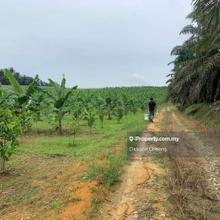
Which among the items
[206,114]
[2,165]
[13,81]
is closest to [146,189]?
[2,165]

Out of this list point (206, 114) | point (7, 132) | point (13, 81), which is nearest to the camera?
point (7, 132)

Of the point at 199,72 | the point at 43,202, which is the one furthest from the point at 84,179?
the point at 199,72

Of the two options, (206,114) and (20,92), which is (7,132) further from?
(206,114)

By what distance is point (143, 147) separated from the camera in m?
13.3

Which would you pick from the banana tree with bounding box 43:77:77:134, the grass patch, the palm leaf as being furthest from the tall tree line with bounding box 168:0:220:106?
the palm leaf

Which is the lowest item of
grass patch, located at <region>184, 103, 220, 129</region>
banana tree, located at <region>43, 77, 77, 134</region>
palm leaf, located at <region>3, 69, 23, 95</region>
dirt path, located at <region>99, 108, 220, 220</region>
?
dirt path, located at <region>99, 108, 220, 220</region>

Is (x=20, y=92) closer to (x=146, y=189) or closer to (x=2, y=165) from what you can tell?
(x=2, y=165)

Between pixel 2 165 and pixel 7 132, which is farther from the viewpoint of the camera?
pixel 2 165

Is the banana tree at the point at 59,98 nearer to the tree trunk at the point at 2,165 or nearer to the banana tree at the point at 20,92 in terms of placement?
the banana tree at the point at 20,92

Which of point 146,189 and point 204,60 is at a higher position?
point 204,60

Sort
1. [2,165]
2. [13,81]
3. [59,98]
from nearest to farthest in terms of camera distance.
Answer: [2,165] < [13,81] < [59,98]

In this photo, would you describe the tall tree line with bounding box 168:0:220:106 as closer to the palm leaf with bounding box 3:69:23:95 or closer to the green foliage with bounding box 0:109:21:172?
the palm leaf with bounding box 3:69:23:95

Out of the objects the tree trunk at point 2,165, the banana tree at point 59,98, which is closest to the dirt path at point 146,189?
the tree trunk at point 2,165

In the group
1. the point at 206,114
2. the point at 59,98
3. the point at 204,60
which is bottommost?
the point at 206,114
